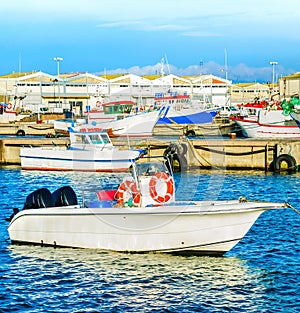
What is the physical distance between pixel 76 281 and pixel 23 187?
20.0 metres

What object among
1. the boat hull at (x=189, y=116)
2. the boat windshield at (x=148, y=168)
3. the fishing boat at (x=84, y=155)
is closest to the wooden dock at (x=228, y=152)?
the fishing boat at (x=84, y=155)

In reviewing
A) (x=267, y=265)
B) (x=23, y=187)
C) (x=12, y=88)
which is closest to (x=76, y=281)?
(x=267, y=265)

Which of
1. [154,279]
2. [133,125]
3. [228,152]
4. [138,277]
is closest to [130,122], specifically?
[133,125]

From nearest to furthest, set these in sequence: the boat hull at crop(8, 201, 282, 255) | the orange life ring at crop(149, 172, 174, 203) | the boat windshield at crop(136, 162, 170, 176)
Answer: the boat hull at crop(8, 201, 282, 255) < the orange life ring at crop(149, 172, 174, 203) < the boat windshield at crop(136, 162, 170, 176)

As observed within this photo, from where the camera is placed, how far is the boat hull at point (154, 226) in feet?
64.0

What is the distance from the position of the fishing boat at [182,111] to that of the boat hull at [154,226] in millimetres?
58907

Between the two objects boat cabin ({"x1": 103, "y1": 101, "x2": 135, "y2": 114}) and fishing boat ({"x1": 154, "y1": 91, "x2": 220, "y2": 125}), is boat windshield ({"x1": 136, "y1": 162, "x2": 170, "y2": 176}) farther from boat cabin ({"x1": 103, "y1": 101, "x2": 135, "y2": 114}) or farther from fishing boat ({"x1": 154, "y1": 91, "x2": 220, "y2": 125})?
fishing boat ({"x1": 154, "y1": 91, "x2": 220, "y2": 125})

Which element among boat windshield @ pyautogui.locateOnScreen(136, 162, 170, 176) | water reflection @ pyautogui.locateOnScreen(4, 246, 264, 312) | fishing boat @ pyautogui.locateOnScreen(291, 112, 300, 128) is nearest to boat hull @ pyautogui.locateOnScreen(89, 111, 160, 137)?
fishing boat @ pyautogui.locateOnScreen(291, 112, 300, 128)

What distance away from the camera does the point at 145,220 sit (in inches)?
780

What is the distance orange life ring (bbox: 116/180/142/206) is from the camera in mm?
20312

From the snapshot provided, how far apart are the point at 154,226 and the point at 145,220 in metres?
0.32

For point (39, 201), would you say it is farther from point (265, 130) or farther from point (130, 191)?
point (265, 130)

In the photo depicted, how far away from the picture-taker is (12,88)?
13338 cm

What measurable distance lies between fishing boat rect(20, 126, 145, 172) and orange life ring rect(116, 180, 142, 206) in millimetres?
19630
